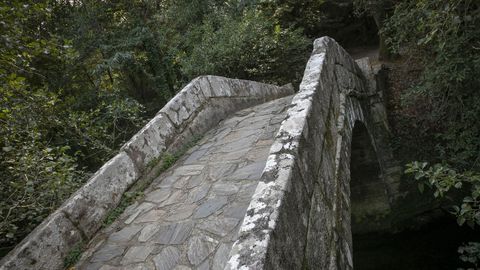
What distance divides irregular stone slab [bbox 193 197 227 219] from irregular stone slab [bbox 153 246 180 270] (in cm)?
41

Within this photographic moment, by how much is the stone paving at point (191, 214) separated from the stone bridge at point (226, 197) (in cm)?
1

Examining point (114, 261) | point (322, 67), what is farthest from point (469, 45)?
point (114, 261)

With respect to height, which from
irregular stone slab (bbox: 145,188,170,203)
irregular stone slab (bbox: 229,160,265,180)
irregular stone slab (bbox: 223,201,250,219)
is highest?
irregular stone slab (bbox: 229,160,265,180)

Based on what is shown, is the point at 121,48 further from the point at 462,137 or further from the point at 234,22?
the point at 462,137

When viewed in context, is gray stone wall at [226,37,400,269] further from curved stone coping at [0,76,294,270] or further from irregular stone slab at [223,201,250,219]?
curved stone coping at [0,76,294,270]

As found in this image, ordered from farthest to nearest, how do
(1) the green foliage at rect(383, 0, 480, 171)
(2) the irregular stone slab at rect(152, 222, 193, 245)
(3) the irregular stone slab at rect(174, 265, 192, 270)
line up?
(1) the green foliage at rect(383, 0, 480, 171) < (2) the irregular stone slab at rect(152, 222, 193, 245) < (3) the irregular stone slab at rect(174, 265, 192, 270)

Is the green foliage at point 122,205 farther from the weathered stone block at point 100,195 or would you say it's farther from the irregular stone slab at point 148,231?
the irregular stone slab at point 148,231

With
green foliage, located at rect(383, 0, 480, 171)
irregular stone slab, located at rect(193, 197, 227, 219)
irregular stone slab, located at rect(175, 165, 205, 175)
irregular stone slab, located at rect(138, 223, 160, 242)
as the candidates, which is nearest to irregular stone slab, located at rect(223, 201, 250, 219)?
irregular stone slab, located at rect(193, 197, 227, 219)

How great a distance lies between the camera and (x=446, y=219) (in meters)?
8.57

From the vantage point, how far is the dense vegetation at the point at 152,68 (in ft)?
14.2

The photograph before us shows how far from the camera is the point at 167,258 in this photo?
2.75m

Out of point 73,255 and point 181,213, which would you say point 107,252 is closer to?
point 73,255

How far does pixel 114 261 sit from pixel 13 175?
2.48 m

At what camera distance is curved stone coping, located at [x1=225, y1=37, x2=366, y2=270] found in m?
1.95
